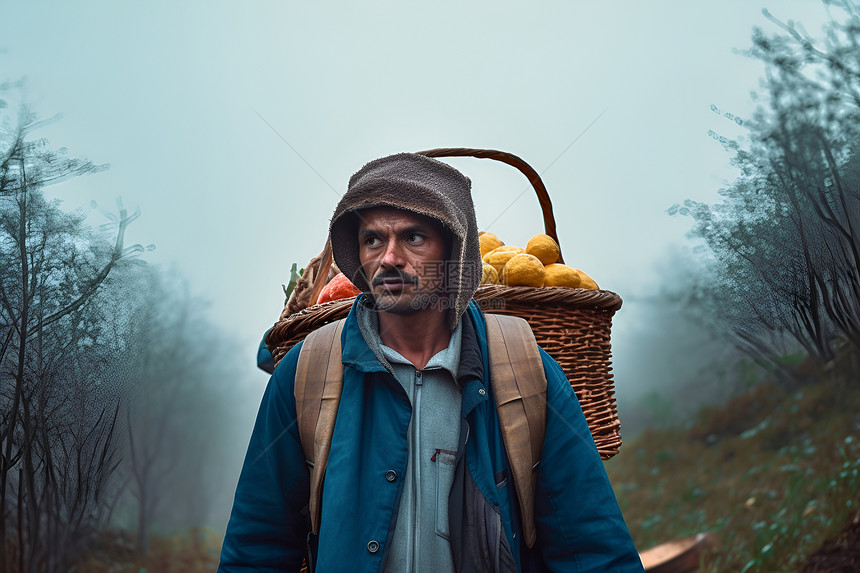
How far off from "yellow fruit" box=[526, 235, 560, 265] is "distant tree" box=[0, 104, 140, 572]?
5.86ft

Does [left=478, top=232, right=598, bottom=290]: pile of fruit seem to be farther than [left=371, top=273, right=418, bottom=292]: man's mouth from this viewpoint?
Yes

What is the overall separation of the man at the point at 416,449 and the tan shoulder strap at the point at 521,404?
→ 0.03 m

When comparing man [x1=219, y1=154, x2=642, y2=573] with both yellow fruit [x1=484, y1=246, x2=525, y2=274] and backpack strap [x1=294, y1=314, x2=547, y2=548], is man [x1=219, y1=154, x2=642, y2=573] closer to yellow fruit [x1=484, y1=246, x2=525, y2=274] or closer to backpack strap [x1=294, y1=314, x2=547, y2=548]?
backpack strap [x1=294, y1=314, x2=547, y2=548]

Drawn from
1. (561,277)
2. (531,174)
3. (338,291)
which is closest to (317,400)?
(338,291)

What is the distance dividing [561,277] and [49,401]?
2.01 metres

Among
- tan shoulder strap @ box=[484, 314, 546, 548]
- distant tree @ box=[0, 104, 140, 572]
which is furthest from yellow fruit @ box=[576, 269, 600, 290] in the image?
distant tree @ box=[0, 104, 140, 572]

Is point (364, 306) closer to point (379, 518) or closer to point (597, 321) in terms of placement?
point (379, 518)

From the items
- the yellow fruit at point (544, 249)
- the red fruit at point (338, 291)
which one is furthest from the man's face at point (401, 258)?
the yellow fruit at point (544, 249)

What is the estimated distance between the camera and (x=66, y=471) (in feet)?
7.91

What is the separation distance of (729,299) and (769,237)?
35 cm

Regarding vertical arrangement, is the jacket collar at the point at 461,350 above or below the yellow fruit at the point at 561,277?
below

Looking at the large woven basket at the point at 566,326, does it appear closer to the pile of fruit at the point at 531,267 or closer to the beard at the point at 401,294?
the pile of fruit at the point at 531,267

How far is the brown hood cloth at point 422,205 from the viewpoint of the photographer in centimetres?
182

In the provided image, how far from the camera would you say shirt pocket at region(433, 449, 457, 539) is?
5.44ft
